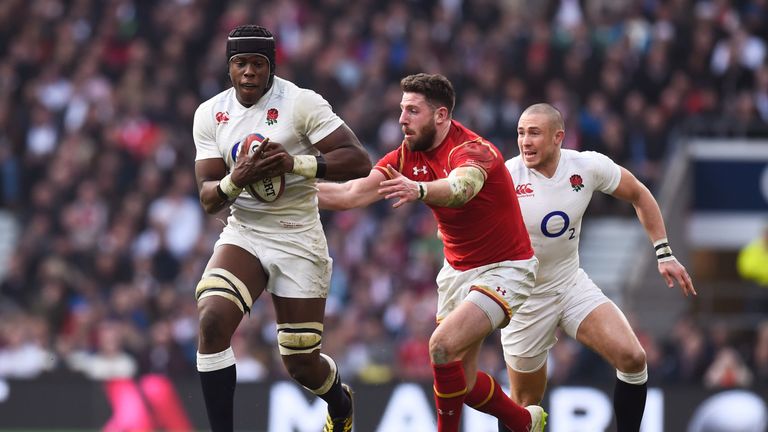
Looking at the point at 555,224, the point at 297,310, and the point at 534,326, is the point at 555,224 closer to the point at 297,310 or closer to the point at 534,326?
the point at 534,326

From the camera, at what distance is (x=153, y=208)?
20.5 metres

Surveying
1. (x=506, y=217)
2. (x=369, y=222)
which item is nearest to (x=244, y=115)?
(x=506, y=217)

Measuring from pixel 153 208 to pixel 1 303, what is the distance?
7.53 ft

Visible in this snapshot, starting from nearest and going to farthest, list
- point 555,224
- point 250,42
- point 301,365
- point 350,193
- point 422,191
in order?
point 422,191 < point 250,42 < point 301,365 < point 350,193 < point 555,224

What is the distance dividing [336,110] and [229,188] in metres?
11.5

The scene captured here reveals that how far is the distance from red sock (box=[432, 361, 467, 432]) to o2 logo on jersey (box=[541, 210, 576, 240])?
137cm

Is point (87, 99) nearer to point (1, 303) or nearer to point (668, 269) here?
point (1, 303)

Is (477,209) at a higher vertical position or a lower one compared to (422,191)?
lower

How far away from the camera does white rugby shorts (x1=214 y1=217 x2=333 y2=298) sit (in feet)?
33.1

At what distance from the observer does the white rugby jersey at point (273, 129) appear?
9.98 m

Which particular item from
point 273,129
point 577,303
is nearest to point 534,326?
point 577,303

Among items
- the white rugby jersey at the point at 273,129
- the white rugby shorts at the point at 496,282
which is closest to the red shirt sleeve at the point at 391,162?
the white rugby jersey at the point at 273,129

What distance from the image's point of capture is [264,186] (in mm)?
9945

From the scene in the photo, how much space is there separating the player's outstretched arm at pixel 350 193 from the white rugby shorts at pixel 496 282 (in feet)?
2.47
